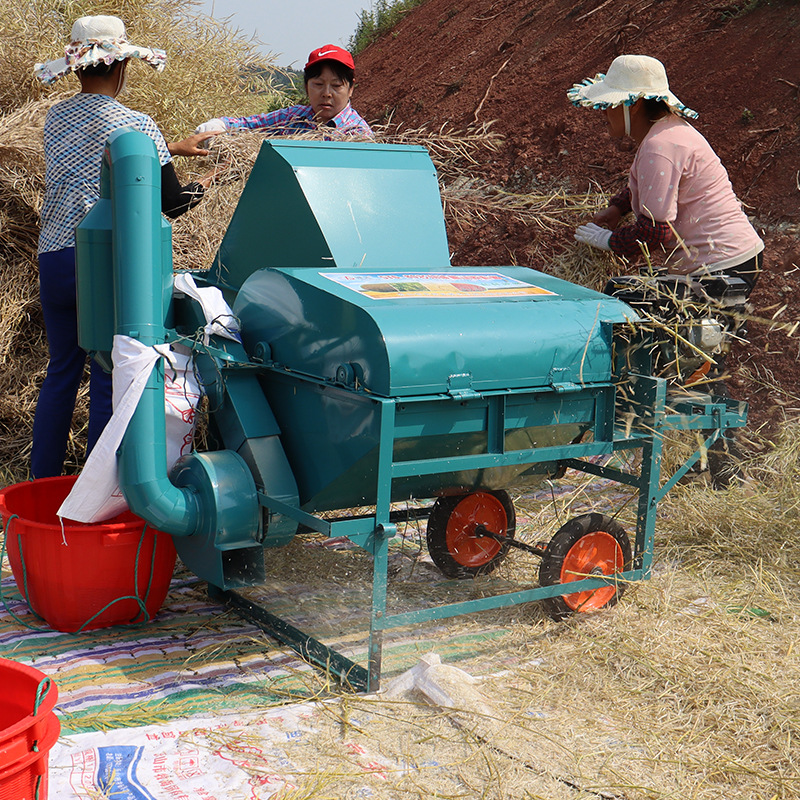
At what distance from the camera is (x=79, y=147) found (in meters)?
3.42

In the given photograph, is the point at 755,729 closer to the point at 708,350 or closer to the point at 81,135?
the point at 708,350

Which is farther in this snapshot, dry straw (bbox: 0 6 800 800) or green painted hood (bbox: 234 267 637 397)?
green painted hood (bbox: 234 267 637 397)

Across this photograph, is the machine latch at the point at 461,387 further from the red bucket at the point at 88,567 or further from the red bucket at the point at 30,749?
the red bucket at the point at 30,749

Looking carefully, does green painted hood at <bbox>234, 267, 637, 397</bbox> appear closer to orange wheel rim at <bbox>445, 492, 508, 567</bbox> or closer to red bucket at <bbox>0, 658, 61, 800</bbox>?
orange wheel rim at <bbox>445, 492, 508, 567</bbox>

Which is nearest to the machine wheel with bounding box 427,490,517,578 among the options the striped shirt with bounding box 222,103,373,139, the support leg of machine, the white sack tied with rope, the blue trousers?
the support leg of machine

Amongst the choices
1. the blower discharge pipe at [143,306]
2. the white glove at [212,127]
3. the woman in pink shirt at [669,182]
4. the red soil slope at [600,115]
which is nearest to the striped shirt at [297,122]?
the white glove at [212,127]

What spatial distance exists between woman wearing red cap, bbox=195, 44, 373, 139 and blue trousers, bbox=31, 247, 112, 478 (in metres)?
1.20

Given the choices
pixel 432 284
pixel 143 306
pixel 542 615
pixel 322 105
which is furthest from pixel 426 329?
pixel 322 105

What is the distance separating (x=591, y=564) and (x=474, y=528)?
1.83 feet

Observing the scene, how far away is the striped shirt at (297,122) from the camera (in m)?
4.33

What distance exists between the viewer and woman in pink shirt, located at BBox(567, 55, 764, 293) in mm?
3709

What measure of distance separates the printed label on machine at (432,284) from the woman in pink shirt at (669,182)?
942mm

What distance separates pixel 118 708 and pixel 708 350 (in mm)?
2298

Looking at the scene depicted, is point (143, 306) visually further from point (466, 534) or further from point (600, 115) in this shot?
point (600, 115)
